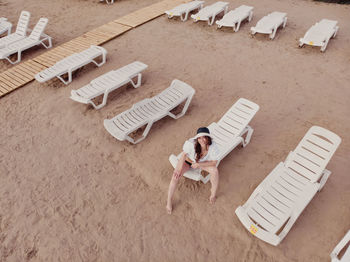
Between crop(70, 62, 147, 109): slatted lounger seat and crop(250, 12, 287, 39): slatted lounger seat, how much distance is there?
13.8 ft

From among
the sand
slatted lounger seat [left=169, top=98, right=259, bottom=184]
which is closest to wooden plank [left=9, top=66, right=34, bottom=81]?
the sand

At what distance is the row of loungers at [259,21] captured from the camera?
7.66 m

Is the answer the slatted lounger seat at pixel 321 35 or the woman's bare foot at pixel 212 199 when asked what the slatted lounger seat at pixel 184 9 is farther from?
the woman's bare foot at pixel 212 199

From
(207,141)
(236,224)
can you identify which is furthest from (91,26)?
(236,224)

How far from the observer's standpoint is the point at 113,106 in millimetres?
6141

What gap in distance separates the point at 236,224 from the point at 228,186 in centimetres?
69

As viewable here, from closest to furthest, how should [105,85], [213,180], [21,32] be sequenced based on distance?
[213,180] < [105,85] < [21,32]

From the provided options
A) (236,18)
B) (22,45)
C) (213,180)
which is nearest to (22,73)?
(22,45)

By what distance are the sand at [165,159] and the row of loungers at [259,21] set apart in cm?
34

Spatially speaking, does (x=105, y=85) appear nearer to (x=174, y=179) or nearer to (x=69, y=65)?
(x=69, y=65)

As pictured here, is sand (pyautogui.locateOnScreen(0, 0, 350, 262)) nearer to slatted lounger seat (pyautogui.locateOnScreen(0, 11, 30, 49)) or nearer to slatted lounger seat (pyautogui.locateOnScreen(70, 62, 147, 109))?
slatted lounger seat (pyautogui.locateOnScreen(70, 62, 147, 109))

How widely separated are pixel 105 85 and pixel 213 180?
3709 millimetres

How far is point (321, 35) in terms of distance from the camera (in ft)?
25.4

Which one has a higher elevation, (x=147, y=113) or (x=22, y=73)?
(x=147, y=113)
